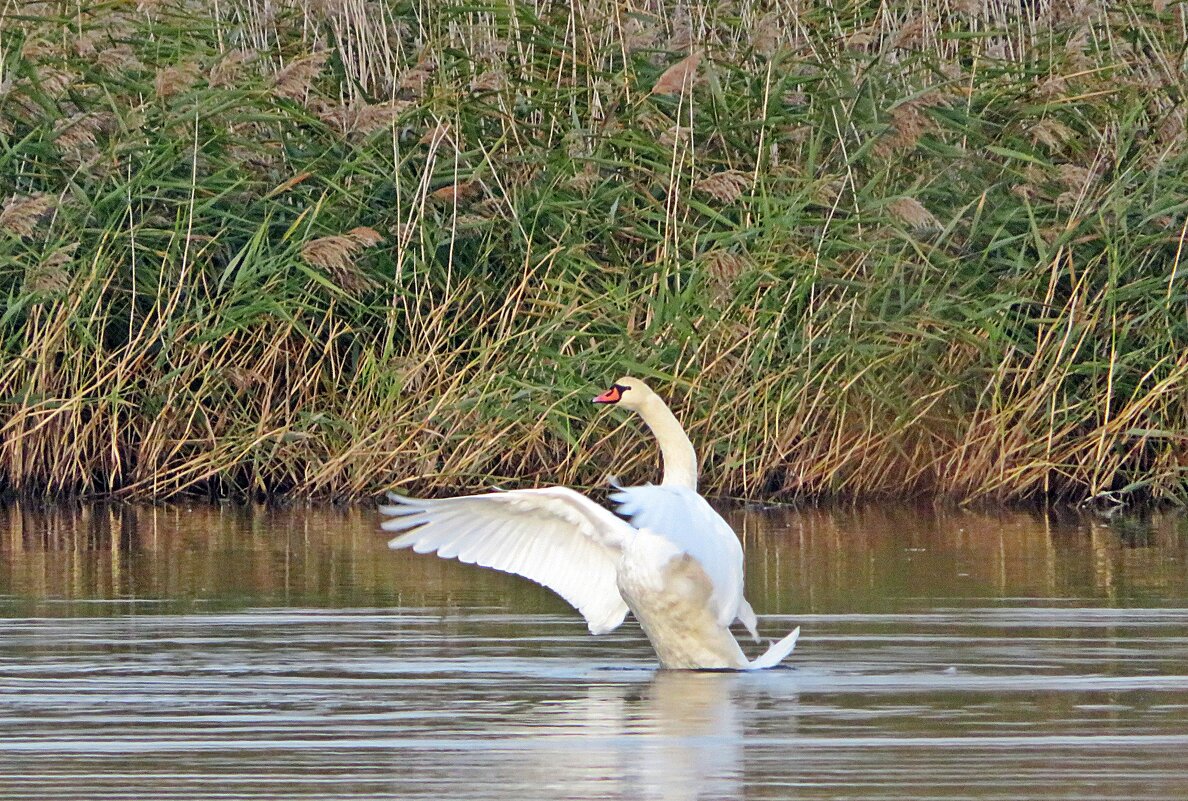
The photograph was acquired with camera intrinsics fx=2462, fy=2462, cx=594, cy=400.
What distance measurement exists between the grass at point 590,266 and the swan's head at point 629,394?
2838 millimetres

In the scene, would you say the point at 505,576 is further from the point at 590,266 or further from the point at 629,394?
the point at 590,266

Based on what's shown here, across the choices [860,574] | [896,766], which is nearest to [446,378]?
[860,574]

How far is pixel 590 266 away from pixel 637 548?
430 centimetres

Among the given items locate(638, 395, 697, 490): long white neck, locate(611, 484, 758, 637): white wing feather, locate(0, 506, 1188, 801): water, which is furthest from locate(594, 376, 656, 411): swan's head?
locate(611, 484, 758, 637): white wing feather

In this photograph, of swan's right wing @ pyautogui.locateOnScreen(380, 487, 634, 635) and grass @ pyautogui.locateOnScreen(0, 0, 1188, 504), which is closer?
swan's right wing @ pyautogui.locateOnScreen(380, 487, 634, 635)

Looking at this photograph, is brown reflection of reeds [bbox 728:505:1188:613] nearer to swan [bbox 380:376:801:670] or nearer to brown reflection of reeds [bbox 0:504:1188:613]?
brown reflection of reeds [bbox 0:504:1188:613]

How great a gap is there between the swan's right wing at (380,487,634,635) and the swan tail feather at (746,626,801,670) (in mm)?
710

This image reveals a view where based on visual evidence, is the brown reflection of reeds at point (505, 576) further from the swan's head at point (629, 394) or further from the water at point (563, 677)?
the swan's head at point (629, 394)

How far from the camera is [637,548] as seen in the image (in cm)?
673

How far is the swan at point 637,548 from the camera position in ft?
21.0

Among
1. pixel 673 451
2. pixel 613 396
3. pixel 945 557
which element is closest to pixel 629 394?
pixel 613 396

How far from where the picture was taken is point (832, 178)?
35.4ft

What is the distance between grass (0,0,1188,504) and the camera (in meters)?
10.7

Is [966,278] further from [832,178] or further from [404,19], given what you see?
[404,19]
